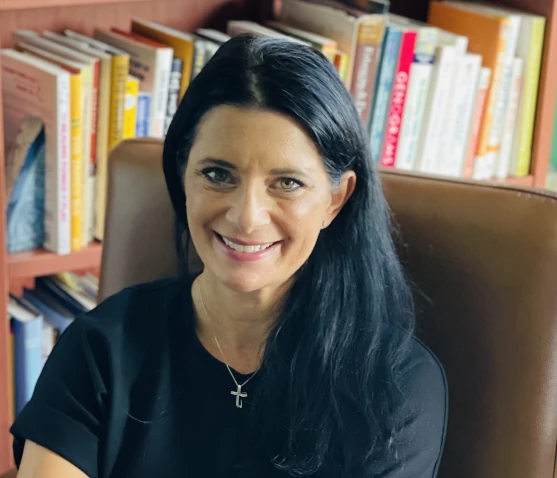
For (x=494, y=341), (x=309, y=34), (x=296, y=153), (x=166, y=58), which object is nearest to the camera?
(x=296, y=153)

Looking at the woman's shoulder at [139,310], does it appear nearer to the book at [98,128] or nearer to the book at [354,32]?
the book at [98,128]

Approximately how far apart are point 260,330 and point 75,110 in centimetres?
51

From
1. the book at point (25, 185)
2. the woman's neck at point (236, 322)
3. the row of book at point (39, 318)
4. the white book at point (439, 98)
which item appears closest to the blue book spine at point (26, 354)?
the row of book at point (39, 318)

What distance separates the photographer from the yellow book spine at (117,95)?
1.49 m

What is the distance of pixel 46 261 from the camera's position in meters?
1.52

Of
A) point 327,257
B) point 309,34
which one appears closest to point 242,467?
point 327,257

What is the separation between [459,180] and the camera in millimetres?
1215

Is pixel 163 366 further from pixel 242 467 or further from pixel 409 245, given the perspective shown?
pixel 409 245

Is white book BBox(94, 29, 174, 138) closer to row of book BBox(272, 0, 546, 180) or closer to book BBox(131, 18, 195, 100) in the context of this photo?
book BBox(131, 18, 195, 100)

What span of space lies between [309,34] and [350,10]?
97 millimetres

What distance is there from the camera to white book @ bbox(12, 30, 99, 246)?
1.46 m

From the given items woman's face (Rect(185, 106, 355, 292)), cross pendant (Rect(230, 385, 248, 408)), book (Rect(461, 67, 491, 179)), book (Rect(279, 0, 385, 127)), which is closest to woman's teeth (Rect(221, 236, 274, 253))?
woman's face (Rect(185, 106, 355, 292))

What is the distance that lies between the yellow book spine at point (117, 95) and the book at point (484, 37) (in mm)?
731

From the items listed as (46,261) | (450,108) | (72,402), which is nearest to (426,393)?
(72,402)
